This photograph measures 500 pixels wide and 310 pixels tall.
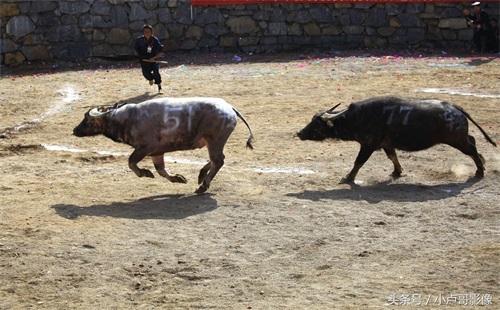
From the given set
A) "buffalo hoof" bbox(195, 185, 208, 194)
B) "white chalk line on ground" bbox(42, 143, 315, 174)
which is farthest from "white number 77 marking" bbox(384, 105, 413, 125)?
"buffalo hoof" bbox(195, 185, 208, 194)

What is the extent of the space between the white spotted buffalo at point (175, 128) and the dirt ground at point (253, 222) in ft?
1.54

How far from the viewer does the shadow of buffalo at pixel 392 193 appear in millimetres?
11594

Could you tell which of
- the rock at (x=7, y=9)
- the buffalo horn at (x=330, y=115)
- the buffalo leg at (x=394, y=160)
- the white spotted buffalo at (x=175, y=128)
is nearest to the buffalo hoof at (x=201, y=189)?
the white spotted buffalo at (x=175, y=128)

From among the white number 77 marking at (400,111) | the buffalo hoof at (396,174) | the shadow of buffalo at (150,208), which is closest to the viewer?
the shadow of buffalo at (150,208)

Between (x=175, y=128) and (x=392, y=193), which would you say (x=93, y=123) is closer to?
(x=175, y=128)

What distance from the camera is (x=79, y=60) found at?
23078 millimetres

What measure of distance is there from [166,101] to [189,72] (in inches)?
357

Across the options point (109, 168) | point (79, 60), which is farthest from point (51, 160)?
point (79, 60)

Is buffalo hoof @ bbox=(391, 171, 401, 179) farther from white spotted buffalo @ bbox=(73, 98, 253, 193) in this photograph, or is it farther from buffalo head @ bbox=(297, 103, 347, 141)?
white spotted buffalo @ bbox=(73, 98, 253, 193)

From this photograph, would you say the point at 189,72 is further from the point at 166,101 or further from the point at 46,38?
the point at 166,101

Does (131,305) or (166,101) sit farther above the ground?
(166,101)

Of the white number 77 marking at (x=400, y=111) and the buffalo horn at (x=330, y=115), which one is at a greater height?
the white number 77 marking at (x=400, y=111)

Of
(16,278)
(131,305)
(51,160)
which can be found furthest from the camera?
(51,160)

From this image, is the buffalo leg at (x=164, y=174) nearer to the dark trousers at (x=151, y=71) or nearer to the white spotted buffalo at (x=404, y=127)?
the white spotted buffalo at (x=404, y=127)
